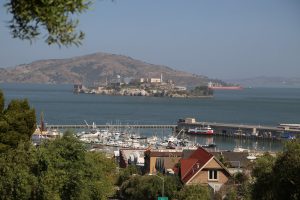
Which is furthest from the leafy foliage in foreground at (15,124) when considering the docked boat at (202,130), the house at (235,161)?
the docked boat at (202,130)

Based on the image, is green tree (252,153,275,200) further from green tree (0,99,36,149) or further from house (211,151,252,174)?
house (211,151,252,174)

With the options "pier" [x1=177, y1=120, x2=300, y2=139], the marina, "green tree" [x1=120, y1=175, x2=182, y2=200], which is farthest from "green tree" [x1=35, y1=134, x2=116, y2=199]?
"pier" [x1=177, y1=120, x2=300, y2=139]

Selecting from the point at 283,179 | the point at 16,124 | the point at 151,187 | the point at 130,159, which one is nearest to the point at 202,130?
the point at 130,159

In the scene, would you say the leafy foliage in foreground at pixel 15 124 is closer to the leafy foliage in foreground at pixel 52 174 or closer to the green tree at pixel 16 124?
the green tree at pixel 16 124

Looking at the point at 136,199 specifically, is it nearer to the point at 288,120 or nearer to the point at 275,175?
the point at 275,175

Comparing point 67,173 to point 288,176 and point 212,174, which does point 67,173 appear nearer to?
point 288,176

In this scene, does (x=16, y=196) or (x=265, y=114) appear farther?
(x=265, y=114)

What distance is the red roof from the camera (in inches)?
779

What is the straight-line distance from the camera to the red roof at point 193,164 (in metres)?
19.8

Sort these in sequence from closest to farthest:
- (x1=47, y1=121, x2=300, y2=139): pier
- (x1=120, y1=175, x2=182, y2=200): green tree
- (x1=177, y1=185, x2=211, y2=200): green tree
A: (x1=177, y1=185, x2=211, y2=200): green tree < (x1=120, y1=175, x2=182, y2=200): green tree < (x1=47, y1=121, x2=300, y2=139): pier

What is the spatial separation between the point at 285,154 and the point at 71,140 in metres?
5.66

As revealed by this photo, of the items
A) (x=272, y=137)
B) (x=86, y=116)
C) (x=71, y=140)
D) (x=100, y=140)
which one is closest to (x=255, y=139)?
(x=272, y=137)

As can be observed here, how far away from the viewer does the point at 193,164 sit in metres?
20.3

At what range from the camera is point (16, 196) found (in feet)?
45.9
